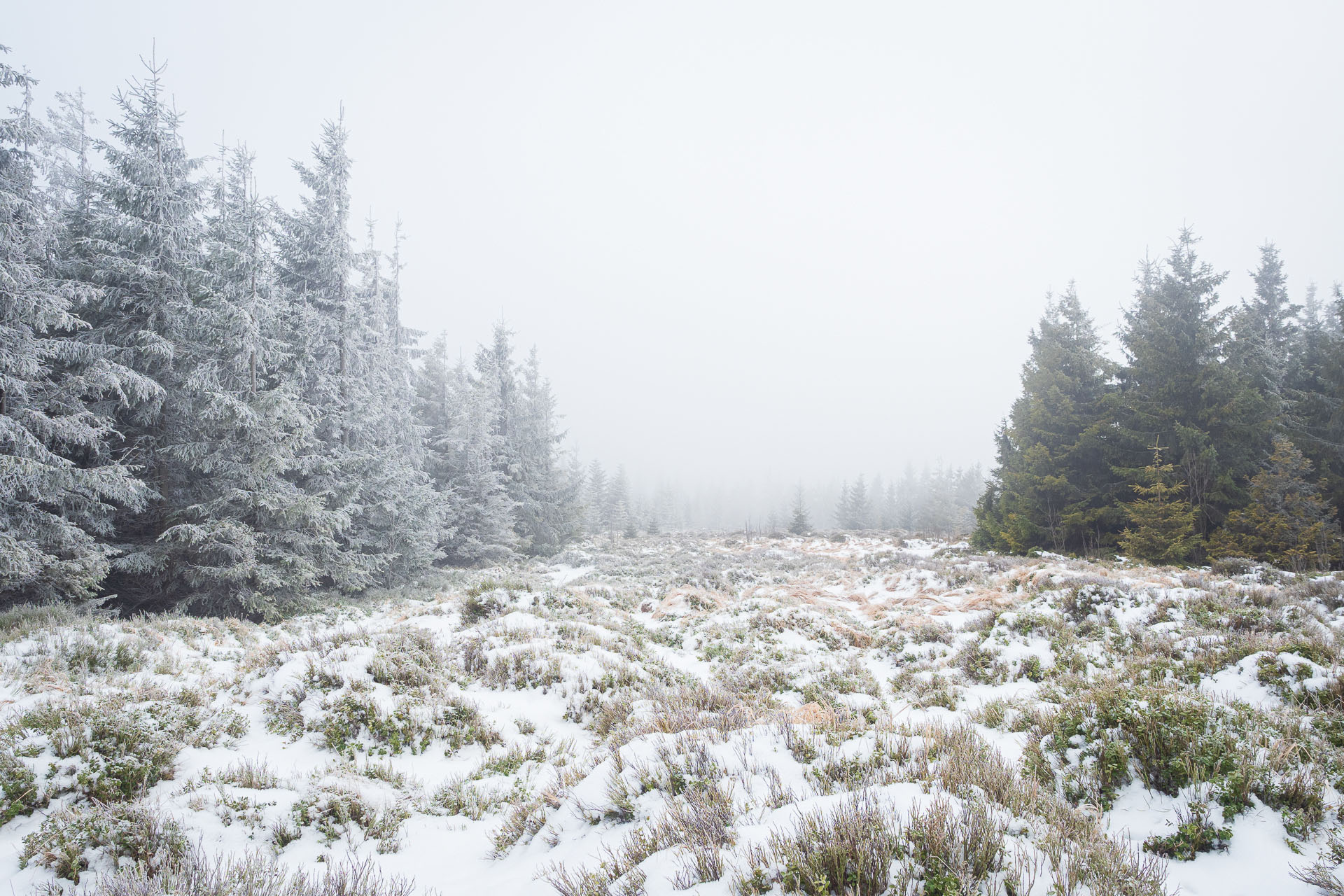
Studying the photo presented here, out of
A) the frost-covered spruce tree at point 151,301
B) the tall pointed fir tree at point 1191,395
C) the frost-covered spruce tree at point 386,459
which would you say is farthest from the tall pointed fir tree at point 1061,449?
the frost-covered spruce tree at point 151,301

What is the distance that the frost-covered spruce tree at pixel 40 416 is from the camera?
908 cm

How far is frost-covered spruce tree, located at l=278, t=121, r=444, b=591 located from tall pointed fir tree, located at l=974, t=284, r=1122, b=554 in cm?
2298

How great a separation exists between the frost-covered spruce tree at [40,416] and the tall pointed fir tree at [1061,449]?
2699 centimetres

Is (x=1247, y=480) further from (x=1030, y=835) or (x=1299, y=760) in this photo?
(x=1030, y=835)

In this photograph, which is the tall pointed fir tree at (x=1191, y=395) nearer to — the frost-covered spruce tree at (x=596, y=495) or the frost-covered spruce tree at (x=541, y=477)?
the frost-covered spruce tree at (x=541, y=477)

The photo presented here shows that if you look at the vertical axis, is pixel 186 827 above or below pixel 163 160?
below

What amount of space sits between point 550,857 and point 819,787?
6.53ft

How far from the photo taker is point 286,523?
12.8 metres

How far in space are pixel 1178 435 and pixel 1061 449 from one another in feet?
11.1

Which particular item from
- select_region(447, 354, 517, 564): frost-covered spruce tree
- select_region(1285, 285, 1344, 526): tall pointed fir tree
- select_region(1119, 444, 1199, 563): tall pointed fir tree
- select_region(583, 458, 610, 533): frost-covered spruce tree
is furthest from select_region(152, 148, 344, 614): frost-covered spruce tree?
select_region(583, 458, 610, 533): frost-covered spruce tree

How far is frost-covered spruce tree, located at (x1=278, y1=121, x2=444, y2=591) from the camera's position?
14836 millimetres

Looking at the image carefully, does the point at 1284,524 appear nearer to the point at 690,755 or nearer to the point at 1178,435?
the point at 1178,435

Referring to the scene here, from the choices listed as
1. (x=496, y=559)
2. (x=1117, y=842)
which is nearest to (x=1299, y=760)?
(x=1117, y=842)

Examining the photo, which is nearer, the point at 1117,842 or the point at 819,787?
the point at 1117,842
